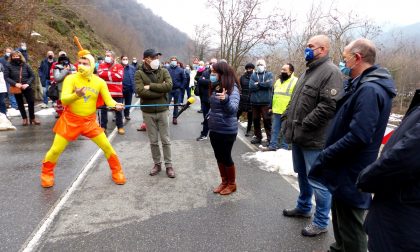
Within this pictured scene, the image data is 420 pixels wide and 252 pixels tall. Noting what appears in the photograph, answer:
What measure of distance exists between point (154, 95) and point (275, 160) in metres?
2.60

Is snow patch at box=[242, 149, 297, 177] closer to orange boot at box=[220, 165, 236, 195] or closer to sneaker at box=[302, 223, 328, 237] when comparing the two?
orange boot at box=[220, 165, 236, 195]

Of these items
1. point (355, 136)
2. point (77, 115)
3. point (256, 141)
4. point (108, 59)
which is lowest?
point (256, 141)

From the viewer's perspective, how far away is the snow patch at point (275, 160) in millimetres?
5402

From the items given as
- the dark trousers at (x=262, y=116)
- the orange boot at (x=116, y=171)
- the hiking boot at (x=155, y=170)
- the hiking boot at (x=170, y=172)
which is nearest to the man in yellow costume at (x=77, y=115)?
the orange boot at (x=116, y=171)

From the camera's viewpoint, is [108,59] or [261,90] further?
[108,59]

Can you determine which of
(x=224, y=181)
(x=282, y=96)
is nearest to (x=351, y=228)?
(x=224, y=181)

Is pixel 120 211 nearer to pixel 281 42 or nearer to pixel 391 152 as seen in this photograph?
pixel 391 152

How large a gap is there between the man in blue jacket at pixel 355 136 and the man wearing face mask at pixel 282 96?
3.85 m

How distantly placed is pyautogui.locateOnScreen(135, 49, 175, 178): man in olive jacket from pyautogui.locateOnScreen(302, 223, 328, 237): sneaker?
7.70 feet

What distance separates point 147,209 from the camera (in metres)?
3.85

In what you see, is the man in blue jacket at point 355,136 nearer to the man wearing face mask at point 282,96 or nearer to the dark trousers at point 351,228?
the dark trousers at point 351,228

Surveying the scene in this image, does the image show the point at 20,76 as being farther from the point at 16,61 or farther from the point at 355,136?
the point at 355,136

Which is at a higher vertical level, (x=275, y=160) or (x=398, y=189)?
(x=398, y=189)

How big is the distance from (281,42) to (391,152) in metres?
14.3
